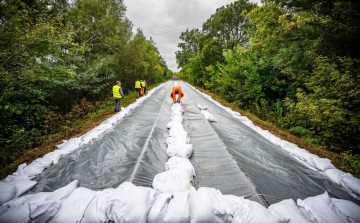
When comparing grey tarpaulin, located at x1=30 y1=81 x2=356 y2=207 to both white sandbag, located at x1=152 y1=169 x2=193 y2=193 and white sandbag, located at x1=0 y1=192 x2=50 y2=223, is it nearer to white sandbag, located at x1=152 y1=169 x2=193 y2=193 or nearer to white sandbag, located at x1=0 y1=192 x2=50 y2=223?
white sandbag, located at x1=152 y1=169 x2=193 y2=193

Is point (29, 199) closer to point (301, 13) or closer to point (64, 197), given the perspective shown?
point (64, 197)

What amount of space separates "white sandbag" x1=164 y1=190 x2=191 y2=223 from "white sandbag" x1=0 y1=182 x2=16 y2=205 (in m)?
1.94

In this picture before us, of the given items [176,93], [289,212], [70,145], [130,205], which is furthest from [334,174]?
[176,93]

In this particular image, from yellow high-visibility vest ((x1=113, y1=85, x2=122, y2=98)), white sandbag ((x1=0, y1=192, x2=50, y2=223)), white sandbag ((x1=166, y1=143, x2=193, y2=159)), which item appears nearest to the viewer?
white sandbag ((x1=0, y1=192, x2=50, y2=223))

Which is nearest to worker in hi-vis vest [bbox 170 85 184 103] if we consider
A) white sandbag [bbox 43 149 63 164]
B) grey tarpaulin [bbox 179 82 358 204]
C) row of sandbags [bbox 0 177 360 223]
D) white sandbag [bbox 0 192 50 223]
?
grey tarpaulin [bbox 179 82 358 204]

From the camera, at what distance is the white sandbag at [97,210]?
1.33 m

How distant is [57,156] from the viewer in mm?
2352

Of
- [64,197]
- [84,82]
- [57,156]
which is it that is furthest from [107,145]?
[84,82]

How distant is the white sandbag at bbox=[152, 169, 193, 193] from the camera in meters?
1.70

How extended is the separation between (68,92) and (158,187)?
26.7 feet

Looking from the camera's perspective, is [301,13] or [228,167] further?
[301,13]

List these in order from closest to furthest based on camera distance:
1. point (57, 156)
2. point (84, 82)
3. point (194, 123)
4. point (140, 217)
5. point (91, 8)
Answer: point (140, 217)
point (57, 156)
point (194, 123)
point (84, 82)
point (91, 8)

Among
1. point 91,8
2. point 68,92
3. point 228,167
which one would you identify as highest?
point 91,8

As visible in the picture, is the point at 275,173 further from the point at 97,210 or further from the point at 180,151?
the point at 97,210
